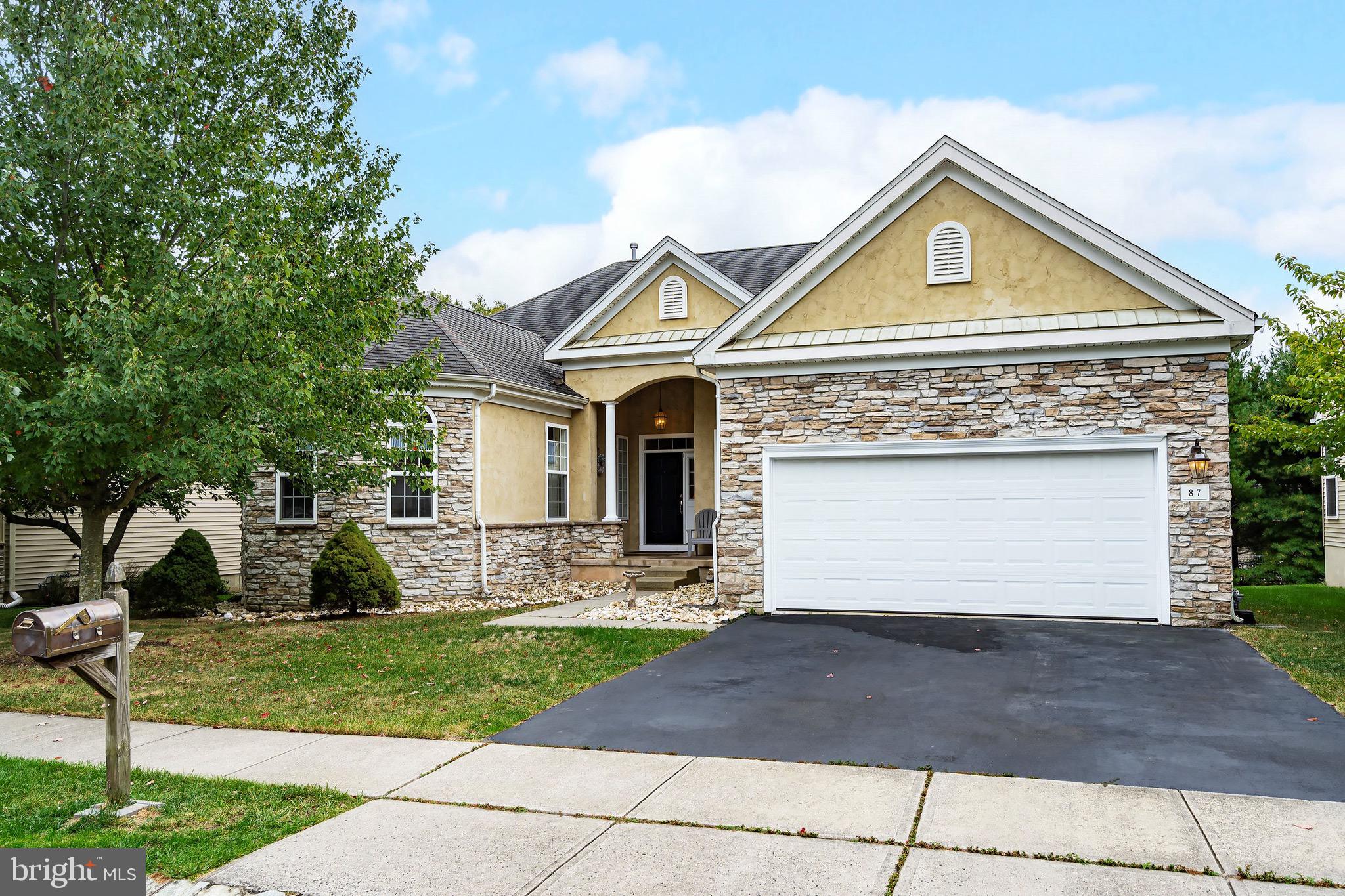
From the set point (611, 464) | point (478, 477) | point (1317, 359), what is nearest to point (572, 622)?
point (478, 477)

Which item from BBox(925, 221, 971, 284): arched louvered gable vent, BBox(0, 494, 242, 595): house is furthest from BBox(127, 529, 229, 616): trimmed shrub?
BBox(925, 221, 971, 284): arched louvered gable vent

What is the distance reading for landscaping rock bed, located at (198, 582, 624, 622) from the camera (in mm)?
13914

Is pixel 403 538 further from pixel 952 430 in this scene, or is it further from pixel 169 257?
pixel 952 430

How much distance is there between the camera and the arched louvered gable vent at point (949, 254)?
1191 cm

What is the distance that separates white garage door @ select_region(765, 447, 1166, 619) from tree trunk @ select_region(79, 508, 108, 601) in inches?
321

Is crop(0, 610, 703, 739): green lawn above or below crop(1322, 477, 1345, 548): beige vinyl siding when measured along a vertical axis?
below

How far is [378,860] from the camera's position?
4156 mm

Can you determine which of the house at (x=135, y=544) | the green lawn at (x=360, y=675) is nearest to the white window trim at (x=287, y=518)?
the house at (x=135, y=544)

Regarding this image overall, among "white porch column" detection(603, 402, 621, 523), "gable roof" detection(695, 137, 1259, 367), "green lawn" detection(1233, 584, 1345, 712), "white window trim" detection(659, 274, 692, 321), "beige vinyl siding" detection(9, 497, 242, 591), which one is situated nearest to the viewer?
"green lawn" detection(1233, 584, 1345, 712)

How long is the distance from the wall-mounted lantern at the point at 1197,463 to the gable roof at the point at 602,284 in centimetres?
818

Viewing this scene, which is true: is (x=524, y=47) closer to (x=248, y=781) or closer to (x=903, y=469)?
(x=903, y=469)

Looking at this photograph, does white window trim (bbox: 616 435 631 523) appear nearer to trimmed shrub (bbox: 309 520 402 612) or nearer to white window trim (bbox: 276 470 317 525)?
trimmed shrub (bbox: 309 520 402 612)

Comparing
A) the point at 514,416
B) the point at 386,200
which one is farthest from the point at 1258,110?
the point at 386,200

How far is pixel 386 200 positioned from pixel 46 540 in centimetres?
1102
